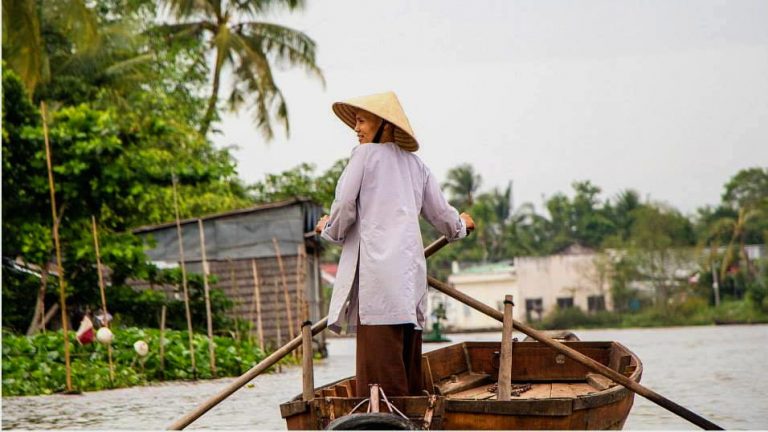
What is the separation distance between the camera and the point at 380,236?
450 cm

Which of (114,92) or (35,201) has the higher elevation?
(114,92)

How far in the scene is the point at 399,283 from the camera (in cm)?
445

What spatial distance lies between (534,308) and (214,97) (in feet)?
85.1

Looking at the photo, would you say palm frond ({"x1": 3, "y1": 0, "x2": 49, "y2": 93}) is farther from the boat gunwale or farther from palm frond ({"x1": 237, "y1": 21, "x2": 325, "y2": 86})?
palm frond ({"x1": 237, "y1": 21, "x2": 325, "y2": 86})

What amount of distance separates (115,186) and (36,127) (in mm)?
1153

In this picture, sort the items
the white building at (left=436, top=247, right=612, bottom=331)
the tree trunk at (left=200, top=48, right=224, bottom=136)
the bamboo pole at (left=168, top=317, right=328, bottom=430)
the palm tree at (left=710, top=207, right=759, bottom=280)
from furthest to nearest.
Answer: the white building at (left=436, top=247, right=612, bottom=331)
the palm tree at (left=710, top=207, right=759, bottom=280)
the tree trunk at (left=200, top=48, right=224, bottom=136)
the bamboo pole at (left=168, top=317, right=328, bottom=430)

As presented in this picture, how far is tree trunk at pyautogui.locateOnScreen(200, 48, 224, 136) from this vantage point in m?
23.3

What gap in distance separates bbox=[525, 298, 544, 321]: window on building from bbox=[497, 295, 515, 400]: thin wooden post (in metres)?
42.5

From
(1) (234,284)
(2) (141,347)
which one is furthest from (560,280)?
(2) (141,347)

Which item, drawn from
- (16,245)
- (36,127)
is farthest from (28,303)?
(36,127)

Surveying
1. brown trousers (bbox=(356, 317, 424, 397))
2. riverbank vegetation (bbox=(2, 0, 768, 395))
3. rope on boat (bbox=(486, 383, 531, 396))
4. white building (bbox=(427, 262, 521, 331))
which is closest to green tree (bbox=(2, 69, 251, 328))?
riverbank vegetation (bbox=(2, 0, 768, 395))

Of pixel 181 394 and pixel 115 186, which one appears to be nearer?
pixel 181 394

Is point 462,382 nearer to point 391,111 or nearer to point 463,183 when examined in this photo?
point 391,111

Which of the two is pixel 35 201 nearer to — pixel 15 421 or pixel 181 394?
pixel 181 394
